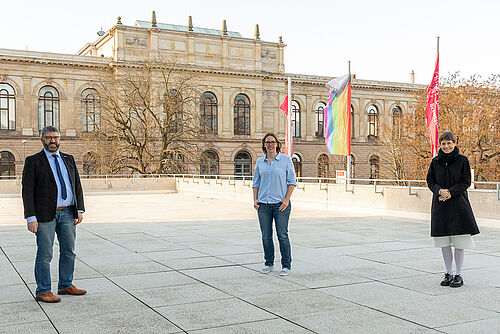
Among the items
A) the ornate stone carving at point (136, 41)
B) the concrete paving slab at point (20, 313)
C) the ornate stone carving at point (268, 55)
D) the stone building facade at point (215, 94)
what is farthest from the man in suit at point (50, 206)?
the ornate stone carving at point (268, 55)

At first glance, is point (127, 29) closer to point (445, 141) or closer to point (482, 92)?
point (482, 92)

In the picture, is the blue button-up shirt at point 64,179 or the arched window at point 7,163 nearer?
the blue button-up shirt at point 64,179

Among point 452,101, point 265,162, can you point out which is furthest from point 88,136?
point 265,162

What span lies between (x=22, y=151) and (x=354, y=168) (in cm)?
3696

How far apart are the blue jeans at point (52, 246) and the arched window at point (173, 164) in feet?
122

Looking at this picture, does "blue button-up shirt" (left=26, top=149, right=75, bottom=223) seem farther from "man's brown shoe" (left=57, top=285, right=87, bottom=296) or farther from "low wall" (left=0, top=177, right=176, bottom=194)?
"low wall" (left=0, top=177, right=176, bottom=194)

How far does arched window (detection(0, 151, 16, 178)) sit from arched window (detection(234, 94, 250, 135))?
2184 cm

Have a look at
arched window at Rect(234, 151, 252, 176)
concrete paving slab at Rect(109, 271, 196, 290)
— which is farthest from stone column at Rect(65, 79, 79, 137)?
concrete paving slab at Rect(109, 271, 196, 290)

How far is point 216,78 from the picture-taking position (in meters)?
57.8

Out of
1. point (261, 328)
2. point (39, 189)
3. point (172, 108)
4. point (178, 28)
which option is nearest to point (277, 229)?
point (261, 328)

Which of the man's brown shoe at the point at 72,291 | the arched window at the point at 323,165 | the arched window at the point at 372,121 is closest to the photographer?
the man's brown shoe at the point at 72,291

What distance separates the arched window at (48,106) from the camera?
175 ft

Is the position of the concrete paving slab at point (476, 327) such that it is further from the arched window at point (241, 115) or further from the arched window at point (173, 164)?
the arched window at point (241, 115)

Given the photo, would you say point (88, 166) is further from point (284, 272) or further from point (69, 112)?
point (284, 272)
